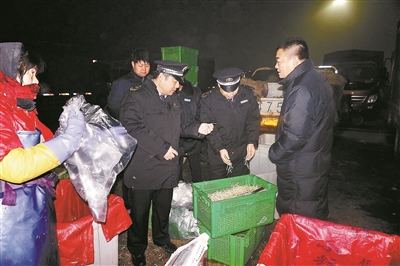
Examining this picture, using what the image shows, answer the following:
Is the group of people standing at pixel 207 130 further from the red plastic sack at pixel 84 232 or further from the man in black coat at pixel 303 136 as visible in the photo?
the red plastic sack at pixel 84 232

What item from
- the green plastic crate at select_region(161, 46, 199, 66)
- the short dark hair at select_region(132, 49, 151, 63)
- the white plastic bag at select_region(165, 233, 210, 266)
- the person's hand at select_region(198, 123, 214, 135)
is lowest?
the white plastic bag at select_region(165, 233, 210, 266)

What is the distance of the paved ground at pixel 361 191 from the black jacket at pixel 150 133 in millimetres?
1118

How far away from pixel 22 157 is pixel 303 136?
7.15 feet

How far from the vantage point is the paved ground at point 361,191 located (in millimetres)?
3740

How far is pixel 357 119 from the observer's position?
38.2 ft

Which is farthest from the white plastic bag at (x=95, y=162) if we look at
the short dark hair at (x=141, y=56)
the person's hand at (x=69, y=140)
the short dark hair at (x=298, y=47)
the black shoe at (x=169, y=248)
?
the short dark hair at (x=141, y=56)

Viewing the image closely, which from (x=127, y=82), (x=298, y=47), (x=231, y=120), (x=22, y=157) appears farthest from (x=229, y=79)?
(x=22, y=157)

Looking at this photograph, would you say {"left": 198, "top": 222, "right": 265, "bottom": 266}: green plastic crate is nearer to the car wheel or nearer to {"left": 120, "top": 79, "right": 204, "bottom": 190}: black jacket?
{"left": 120, "top": 79, "right": 204, "bottom": 190}: black jacket

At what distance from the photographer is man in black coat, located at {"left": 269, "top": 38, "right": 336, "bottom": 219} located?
246cm

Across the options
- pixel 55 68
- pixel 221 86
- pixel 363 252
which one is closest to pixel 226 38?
pixel 55 68

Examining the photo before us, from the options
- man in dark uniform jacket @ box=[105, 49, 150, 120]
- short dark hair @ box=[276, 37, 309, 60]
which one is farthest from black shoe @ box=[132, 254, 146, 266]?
short dark hair @ box=[276, 37, 309, 60]

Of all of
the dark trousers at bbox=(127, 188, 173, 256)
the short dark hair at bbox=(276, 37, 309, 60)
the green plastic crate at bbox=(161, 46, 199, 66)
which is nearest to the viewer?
the short dark hair at bbox=(276, 37, 309, 60)

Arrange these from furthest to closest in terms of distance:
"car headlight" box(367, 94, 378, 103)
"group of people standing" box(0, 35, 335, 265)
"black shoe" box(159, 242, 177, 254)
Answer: "car headlight" box(367, 94, 378, 103) → "black shoe" box(159, 242, 177, 254) → "group of people standing" box(0, 35, 335, 265)

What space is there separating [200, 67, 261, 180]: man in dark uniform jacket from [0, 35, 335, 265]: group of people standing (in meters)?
0.01
